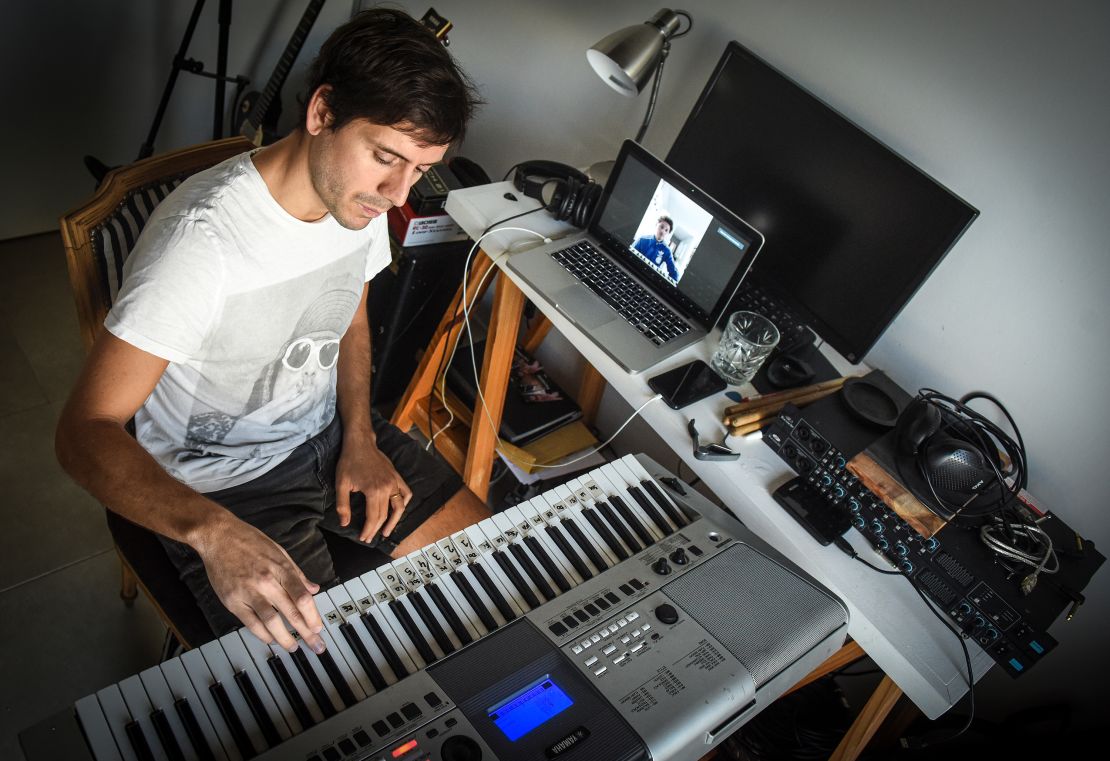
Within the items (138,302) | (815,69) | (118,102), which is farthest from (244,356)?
(118,102)

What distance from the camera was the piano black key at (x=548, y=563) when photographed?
1225 mm

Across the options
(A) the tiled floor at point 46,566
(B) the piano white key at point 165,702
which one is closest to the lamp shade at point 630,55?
(B) the piano white key at point 165,702

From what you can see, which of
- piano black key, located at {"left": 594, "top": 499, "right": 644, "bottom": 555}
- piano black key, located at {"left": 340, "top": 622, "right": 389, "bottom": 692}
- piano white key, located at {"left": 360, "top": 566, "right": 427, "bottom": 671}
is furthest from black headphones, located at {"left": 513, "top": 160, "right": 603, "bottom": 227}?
piano black key, located at {"left": 340, "top": 622, "right": 389, "bottom": 692}

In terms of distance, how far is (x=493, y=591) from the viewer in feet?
3.90

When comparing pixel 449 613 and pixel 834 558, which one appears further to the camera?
pixel 834 558

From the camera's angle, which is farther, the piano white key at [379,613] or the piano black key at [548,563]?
the piano black key at [548,563]

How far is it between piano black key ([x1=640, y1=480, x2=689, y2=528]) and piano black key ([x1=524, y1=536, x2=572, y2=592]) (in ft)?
0.74

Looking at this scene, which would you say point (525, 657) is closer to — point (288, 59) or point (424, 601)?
point (424, 601)

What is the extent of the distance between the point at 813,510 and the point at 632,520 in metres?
0.35

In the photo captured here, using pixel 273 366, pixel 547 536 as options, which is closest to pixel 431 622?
pixel 547 536

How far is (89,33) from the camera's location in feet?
7.91

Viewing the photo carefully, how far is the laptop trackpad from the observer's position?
1707mm

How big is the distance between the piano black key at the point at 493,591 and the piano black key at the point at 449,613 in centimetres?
3

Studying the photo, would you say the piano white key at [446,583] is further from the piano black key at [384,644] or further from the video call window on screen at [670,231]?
the video call window on screen at [670,231]
